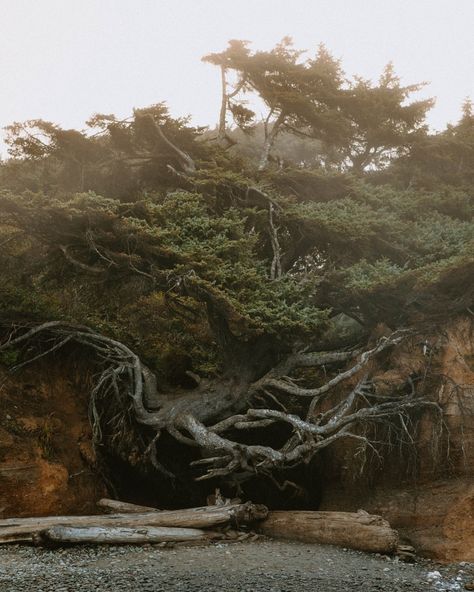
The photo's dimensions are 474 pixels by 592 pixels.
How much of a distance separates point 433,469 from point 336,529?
2521mm

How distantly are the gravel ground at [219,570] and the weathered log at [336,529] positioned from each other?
248 millimetres

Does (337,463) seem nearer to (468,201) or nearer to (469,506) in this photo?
(469,506)

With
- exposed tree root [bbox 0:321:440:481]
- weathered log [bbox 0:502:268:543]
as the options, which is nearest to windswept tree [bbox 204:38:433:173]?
exposed tree root [bbox 0:321:440:481]

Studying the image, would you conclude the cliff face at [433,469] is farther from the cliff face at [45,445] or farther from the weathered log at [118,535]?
the cliff face at [45,445]

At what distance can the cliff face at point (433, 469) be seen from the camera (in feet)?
27.5

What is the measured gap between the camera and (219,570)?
6023mm

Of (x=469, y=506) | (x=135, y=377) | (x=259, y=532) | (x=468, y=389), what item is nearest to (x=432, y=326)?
(x=468, y=389)

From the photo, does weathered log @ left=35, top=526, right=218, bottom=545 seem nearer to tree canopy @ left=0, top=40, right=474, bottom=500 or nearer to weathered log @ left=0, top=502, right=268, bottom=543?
weathered log @ left=0, top=502, right=268, bottom=543

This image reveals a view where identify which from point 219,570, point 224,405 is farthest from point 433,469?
point 219,570

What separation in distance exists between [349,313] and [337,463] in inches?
141

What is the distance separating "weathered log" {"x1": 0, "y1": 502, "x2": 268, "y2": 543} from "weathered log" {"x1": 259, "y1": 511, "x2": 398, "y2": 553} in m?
0.36

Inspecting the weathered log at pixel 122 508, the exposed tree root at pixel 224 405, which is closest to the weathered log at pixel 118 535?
the weathered log at pixel 122 508

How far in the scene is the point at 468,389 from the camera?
9.57m

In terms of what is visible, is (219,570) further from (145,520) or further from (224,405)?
(224,405)
